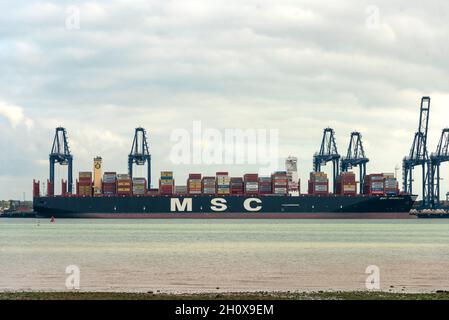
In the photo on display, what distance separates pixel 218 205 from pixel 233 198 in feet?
→ 12.7

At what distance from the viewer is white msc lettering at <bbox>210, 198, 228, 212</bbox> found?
154m

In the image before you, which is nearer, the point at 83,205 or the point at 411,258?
the point at 411,258

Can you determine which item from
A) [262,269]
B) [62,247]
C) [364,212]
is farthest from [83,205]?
[262,269]

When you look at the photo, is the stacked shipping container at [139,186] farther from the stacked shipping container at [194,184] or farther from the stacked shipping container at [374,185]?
the stacked shipping container at [374,185]

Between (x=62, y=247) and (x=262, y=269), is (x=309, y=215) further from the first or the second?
(x=262, y=269)

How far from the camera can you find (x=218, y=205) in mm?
154125

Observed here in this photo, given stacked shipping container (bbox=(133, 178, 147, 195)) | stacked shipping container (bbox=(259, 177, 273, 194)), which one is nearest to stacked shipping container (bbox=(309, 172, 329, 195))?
stacked shipping container (bbox=(259, 177, 273, 194))

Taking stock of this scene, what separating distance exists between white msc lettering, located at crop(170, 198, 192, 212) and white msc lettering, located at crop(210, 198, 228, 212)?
4818 mm

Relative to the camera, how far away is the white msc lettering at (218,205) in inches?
6043

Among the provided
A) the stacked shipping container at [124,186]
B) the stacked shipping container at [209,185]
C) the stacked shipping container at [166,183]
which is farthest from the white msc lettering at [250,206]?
the stacked shipping container at [124,186]

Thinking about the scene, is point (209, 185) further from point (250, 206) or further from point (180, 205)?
point (250, 206)
